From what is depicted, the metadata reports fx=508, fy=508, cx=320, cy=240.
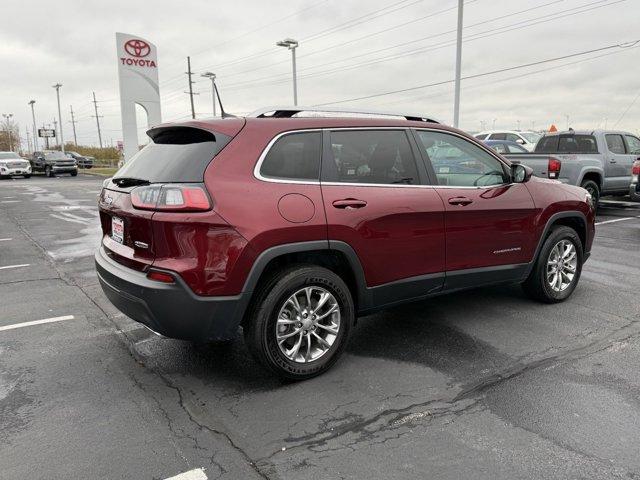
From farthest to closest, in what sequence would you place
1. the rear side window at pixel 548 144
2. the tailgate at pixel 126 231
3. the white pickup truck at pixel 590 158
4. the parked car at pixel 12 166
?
the parked car at pixel 12 166 → the rear side window at pixel 548 144 → the white pickup truck at pixel 590 158 → the tailgate at pixel 126 231

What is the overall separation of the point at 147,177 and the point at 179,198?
0.52m

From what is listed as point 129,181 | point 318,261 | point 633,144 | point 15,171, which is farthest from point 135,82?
point 318,261

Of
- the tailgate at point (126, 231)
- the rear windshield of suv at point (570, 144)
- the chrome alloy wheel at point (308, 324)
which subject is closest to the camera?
the tailgate at point (126, 231)

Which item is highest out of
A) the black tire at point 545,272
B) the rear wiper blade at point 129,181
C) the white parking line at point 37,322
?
the rear wiper blade at point 129,181

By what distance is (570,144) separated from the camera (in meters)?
11.4

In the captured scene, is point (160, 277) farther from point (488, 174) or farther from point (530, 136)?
point (530, 136)

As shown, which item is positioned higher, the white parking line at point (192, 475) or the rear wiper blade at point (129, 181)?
the rear wiper blade at point (129, 181)

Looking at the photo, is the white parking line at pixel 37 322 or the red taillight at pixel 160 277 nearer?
the red taillight at pixel 160 277

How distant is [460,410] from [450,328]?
55.0 inches

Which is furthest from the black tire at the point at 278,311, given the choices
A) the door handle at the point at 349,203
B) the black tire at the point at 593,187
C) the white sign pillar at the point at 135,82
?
the white sign pillar at the point at 135,82

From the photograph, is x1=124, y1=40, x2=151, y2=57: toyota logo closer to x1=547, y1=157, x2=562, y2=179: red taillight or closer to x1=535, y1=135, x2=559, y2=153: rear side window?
x1=535, y1=135, x2=559, y2=153: rear side window

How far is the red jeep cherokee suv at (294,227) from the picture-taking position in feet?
10.1

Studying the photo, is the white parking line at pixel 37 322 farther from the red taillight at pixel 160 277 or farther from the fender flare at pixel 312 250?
the fender flare at pixel 312 250

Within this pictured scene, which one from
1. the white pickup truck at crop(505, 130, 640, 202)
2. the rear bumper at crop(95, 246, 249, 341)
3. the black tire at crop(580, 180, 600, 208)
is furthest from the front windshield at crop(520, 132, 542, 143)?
the rear bumper at crop(95, 246, 249, 341)
